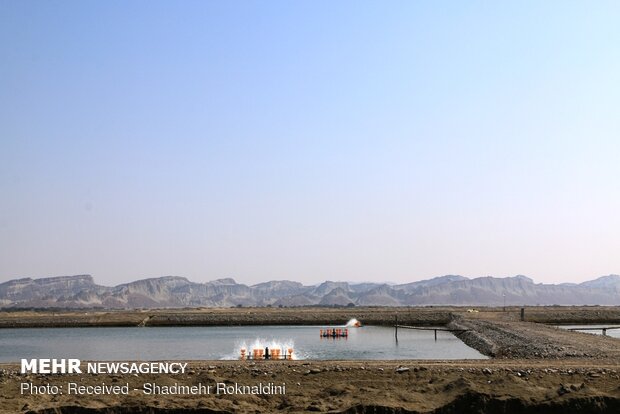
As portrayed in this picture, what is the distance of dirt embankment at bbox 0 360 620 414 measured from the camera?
1688cm

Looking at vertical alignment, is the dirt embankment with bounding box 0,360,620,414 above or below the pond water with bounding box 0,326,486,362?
above

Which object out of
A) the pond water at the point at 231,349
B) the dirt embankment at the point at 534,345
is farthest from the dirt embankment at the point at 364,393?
the pond water at the point at 231,349

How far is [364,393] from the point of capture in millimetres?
19094

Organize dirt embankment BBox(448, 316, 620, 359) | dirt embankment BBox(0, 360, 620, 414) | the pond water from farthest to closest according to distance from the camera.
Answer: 1. the pond water
2. dirt embankment BBox(448, 316, 620, 359)
3. dirt embankment BBox(0, 360, 620, 414)

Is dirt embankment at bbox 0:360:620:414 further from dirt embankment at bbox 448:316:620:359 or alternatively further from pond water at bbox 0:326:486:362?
pond water at bbox 0:326:486:362

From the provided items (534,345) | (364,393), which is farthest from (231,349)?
(364,393)

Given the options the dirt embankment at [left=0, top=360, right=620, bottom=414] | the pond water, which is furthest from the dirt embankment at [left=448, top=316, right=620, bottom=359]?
the dirt embankment at [left=0, top=360, right=620, bottom=414]

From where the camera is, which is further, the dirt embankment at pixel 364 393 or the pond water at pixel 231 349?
the pond water at pixel 231 349

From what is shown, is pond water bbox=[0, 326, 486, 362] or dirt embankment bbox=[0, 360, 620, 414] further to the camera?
pond water bbox=[0, 326, 486, 362]

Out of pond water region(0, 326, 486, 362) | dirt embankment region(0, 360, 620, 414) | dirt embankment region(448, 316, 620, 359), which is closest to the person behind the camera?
dirt embankment region(0, 360, 620, 414)

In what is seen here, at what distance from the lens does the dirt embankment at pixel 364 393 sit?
55.4 feet

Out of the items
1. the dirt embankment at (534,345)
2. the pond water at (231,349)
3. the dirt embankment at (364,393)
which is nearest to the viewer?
the dirt embankment at (364,393)

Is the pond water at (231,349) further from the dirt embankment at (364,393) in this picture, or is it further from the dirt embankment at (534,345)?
the dirt embankment at (364,393)

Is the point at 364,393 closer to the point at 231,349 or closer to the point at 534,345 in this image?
the point at 534,345
